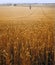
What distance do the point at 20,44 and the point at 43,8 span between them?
48 cm

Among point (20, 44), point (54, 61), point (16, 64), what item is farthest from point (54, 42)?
point (16, 64)

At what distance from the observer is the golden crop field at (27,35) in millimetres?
1700

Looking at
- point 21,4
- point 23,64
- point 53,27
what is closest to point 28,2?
point 21,4

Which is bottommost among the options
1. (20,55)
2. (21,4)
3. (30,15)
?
(20,55)

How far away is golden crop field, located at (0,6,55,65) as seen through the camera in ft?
5.58

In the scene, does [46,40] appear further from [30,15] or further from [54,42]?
[30,15]

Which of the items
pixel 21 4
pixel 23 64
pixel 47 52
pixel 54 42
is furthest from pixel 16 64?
pixel 21 4

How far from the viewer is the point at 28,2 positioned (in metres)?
1.72

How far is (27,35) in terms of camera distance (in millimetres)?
1720

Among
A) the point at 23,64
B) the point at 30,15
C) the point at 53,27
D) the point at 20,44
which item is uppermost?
the point at 30,15

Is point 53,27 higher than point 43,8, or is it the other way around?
point 43,8

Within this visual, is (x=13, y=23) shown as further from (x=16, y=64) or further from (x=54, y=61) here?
(x=54, y=61)

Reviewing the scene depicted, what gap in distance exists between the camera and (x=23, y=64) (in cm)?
175

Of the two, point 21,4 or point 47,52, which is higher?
point 21,4
